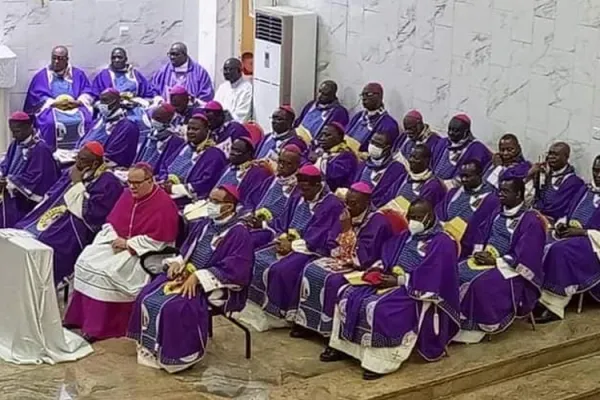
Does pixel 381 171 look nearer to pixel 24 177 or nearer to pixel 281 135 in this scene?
pixel 281 135

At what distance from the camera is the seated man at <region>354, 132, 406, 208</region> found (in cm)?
878

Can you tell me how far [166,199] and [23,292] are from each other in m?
1.07

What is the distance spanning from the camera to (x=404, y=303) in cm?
692

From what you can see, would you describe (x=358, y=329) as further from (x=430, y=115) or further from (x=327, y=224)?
(x=430, y=115)

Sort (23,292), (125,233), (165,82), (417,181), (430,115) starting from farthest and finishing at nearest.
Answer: (165,82) < (430,115) < (417,181) < (125,233) < (23,292)

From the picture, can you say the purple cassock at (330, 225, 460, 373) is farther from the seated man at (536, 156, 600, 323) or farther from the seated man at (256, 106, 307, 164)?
the seated man at (256, 106, 307, 164)

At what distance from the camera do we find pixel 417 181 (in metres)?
8.41

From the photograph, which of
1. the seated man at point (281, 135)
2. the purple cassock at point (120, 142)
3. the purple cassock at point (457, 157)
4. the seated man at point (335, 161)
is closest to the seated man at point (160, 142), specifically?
the purple cassock at point (120, 142)

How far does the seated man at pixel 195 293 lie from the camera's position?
6.87m

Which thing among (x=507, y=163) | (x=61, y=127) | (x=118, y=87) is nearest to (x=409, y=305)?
(x=507, y=163)

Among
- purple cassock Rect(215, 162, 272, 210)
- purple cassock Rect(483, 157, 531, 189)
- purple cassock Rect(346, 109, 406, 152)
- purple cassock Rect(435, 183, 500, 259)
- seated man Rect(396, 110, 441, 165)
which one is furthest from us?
purple cassock Rect(346, 109, 406, 152)

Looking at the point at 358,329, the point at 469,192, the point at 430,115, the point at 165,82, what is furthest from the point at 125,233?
the point at 165,82

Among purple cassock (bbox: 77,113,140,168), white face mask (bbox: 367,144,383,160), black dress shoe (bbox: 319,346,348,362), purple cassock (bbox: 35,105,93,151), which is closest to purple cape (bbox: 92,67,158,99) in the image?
purple cassock (bbox: 35,105,93,151)

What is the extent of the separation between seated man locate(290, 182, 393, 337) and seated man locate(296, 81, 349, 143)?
279 centimetres
